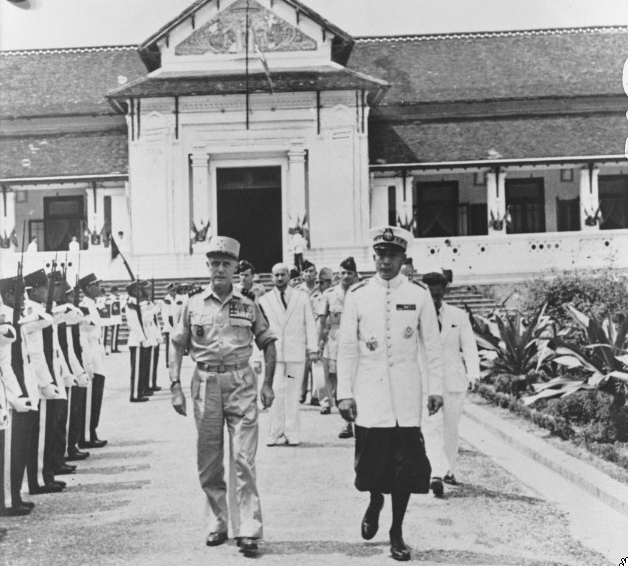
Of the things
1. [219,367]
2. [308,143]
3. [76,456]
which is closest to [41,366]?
[76,456]

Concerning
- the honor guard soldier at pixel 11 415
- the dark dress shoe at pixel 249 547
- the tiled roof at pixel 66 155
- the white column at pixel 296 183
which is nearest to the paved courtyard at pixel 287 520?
the dark dress shoe at pixel 249 547

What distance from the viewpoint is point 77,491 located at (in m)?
6.60

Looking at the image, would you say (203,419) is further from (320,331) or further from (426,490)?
(320,331)

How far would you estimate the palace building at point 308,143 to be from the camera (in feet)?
58.4

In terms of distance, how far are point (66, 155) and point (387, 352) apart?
16217mm

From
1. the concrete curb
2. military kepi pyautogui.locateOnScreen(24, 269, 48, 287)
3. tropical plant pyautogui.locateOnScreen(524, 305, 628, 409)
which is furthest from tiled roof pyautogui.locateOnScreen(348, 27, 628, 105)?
military kepi pyautogui.locateOnScreen(24, 269, 48, 287)

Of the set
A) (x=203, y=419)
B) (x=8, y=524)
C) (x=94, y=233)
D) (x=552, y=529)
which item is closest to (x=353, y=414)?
→ (x=203, y=419)

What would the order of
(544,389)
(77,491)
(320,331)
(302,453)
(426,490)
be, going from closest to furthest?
(426,490) < (77,491) < (302,453) < (544,389) < (320,331)

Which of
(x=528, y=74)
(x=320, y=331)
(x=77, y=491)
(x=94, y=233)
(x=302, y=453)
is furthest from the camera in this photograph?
(x=528, y=74)

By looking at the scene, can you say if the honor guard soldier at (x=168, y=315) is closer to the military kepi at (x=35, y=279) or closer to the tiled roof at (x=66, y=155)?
the tiled roof at (x=66, y=155)

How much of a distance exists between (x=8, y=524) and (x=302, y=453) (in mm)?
2886

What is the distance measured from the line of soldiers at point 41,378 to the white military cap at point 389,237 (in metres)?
2.21

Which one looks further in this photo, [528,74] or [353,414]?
[528,74]

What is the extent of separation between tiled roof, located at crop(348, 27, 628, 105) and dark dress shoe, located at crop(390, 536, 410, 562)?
604 inches
